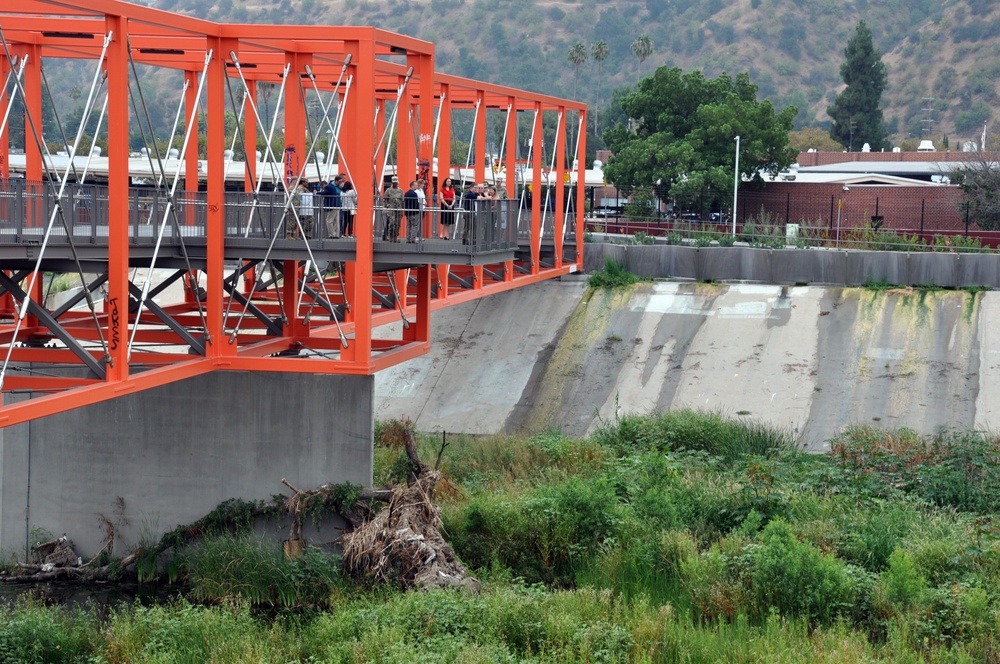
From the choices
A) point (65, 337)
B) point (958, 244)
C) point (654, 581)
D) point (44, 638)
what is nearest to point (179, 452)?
point (44, 638)

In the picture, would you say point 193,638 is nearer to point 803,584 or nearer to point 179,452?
point 179,452

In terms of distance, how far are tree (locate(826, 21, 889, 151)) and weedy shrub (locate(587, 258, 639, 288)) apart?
56.4 m

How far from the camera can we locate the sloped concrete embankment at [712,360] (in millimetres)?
32875

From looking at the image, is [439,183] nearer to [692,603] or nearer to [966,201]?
[692,603]

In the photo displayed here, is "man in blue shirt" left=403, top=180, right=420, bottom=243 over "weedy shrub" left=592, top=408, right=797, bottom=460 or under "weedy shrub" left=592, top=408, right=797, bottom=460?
over

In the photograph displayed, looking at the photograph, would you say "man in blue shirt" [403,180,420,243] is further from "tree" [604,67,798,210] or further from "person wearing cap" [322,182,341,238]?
"tree" [604,67,798,210]

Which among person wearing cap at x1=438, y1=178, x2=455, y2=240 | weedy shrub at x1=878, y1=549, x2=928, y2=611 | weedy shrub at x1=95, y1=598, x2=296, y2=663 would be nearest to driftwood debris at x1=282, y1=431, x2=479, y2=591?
weedy shrub at x1=95, y1=598, x2=296, y2=663

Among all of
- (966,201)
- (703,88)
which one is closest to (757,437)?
(966,201)

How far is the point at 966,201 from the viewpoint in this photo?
5094 centimetres

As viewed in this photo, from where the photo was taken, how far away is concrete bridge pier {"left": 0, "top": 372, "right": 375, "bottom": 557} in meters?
22.8

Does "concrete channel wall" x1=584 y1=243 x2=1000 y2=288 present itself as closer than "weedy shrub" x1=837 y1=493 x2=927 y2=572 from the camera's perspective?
No

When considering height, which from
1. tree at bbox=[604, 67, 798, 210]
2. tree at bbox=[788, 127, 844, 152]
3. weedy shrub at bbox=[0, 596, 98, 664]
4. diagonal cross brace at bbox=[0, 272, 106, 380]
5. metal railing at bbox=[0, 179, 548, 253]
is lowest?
weedy shrub at bbox=[0, 596, 98, 664]

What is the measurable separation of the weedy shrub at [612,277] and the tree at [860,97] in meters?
56.4

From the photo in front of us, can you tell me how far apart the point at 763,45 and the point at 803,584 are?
156885 mm
